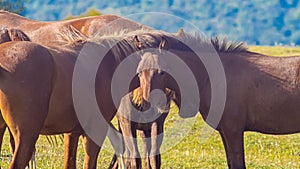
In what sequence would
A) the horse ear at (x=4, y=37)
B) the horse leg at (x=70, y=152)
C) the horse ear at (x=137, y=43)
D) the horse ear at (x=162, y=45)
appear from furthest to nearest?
the horse ear at (x=162, y=45)
the horse ear at (x=137, y=43)
the horse leg at (x=70, y=152)
the horse ear at (x=4, y=37)

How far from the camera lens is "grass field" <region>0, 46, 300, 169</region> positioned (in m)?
10.1

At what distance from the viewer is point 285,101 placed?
885cm

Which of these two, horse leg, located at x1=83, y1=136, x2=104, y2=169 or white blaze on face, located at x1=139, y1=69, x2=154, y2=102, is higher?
white blaze on face, located at x1=139, y1=69, x2=154, y2=102

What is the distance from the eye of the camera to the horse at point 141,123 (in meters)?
9.20

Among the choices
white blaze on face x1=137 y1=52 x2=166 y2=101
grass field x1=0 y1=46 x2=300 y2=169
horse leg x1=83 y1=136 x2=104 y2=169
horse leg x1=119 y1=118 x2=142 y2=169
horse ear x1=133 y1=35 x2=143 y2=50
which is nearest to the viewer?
horse leg x1=83 y1=136 x2=104 y2=169

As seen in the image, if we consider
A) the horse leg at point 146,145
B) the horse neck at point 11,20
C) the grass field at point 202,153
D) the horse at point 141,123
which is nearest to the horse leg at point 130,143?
the horse at point 141,123

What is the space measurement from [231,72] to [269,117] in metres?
0.79

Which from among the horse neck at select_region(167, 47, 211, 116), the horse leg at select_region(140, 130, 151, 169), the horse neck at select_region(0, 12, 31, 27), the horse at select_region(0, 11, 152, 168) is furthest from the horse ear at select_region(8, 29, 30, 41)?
the horse neck at select_region(0, 12, 31, 27)

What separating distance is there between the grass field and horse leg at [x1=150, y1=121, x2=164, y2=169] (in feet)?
1.66

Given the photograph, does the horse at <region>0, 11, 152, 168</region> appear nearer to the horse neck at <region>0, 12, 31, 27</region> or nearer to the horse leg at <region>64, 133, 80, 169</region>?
the horse neck at <region>0, 12, 31, 27</region>

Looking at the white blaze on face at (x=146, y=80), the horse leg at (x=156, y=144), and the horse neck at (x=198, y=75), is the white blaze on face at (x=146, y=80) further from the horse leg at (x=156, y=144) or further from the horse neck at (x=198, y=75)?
the horse leg at (x=156, y=144)

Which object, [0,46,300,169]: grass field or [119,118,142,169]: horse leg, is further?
[0,46,300,169]: grass field

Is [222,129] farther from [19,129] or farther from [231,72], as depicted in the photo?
[19,129]

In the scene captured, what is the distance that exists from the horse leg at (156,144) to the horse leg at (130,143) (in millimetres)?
223
